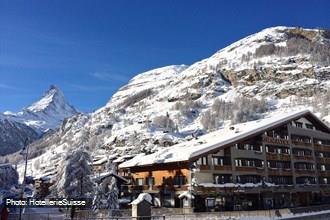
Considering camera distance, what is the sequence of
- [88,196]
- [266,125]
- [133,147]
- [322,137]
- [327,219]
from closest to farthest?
1. [327,219]
2. [88,196]
3. [266,125]
4. [322,137]
5. [133,147]

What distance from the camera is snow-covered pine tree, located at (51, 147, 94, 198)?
186ft

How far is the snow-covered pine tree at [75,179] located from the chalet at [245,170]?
6664 mm

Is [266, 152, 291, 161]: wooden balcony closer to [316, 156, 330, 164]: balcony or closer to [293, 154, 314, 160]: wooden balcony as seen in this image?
[293, 154, 314, 160]: wooden balcony

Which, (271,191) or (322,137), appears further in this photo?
(322,137)

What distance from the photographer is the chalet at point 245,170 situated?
52.0m

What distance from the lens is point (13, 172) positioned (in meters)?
122

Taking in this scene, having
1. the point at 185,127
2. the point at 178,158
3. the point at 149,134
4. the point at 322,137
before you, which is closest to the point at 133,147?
the point at 149,134

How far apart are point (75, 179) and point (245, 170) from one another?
23846mm

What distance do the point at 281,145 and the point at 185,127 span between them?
413ft

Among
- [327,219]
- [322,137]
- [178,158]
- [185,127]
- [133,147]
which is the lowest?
[327,219]

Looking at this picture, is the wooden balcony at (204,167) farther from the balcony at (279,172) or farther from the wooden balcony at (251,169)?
the balcony at (279,172)

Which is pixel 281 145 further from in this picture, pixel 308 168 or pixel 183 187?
pixel 183 187

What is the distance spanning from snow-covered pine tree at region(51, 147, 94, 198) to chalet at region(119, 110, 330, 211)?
21.9 ft

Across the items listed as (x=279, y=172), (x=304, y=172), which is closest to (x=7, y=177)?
(x=279, y=172)
